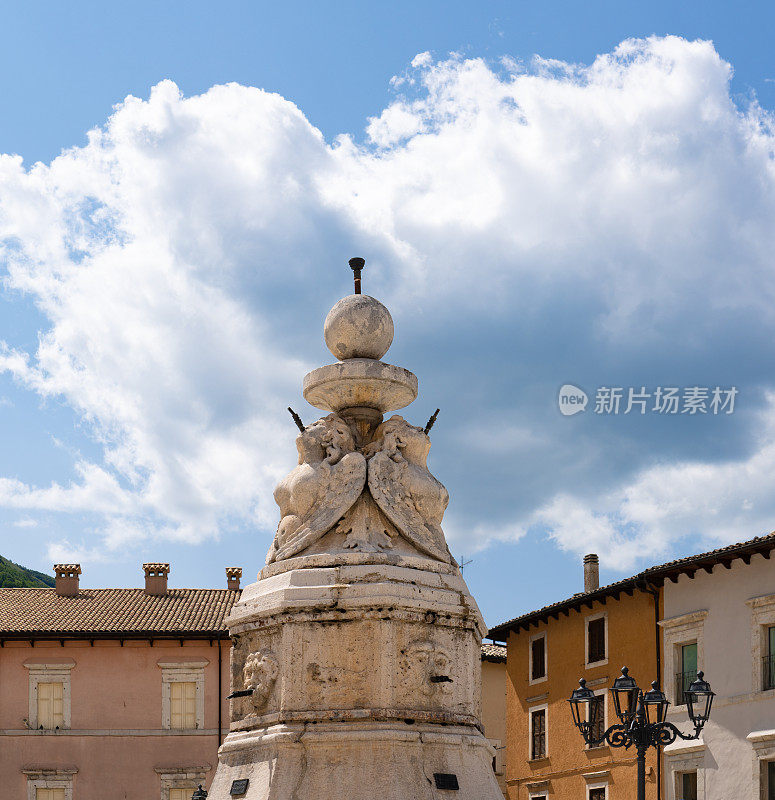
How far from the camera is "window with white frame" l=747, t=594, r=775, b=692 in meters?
27.3

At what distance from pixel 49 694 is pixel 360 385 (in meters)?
30.5

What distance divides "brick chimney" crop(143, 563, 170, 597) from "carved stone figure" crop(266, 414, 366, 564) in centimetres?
3202

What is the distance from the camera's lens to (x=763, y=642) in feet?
90.3

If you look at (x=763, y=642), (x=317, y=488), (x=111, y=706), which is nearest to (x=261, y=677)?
(x=317, y=488)

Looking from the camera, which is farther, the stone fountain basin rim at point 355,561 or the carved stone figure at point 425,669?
the stone fountain basin rim at point 355,561

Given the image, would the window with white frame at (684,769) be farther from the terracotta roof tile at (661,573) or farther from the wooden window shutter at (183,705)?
the wooden window shutter at (183,705)

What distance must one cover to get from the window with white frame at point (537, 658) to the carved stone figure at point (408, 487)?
26.5 m

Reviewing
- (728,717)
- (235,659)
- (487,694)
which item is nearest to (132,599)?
(487,694)

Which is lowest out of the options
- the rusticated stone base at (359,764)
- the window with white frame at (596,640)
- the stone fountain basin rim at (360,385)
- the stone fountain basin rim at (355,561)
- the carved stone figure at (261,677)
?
the rusticated stone base at (359,764)

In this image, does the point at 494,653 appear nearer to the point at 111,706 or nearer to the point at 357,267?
the point at 111,706

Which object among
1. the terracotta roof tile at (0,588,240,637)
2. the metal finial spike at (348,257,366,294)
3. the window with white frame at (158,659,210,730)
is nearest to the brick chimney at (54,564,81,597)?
the terracotta roof tile at (0,588,240,637)

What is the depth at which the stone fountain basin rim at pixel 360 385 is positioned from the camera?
32.4ft

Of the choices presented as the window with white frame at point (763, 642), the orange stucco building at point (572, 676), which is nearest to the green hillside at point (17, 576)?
the orange stucco building at point (572, 676)

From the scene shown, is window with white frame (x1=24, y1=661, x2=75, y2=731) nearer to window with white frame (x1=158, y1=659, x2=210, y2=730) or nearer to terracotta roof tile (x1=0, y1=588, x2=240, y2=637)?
terracotta roof tile (x1=0, y1=588, x2=240, y2=637)
